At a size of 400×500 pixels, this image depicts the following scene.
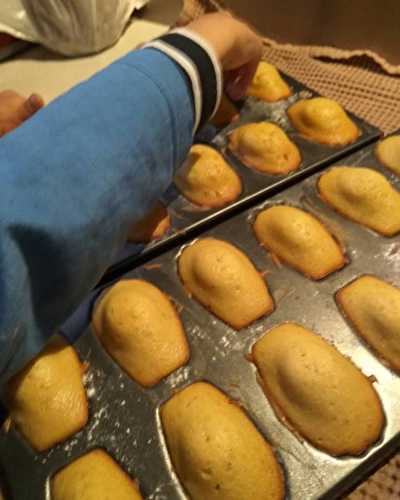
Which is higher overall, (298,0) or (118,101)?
(118,101)

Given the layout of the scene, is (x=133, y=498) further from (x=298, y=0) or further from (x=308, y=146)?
(x=298, y=0)

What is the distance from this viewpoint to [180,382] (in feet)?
2.65

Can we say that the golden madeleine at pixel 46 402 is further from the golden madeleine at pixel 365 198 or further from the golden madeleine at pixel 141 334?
the golden madeleine at pixel 365 198

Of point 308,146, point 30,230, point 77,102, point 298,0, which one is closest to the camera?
point 30,230

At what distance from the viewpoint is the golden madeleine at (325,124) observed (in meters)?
1.14

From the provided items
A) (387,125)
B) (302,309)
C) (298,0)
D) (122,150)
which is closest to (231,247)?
(302,309)

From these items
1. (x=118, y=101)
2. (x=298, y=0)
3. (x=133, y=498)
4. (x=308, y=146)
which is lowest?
(x=133, y=498)

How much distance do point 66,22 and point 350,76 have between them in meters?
0.96

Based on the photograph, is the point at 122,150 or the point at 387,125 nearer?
the point at 122,150

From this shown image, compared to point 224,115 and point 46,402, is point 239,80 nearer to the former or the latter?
point 224,115

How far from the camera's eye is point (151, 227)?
3.25ft

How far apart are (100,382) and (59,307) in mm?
144

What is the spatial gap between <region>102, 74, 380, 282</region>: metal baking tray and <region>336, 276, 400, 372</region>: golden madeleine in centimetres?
28

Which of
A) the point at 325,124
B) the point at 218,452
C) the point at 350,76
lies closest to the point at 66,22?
the point at 350,76
